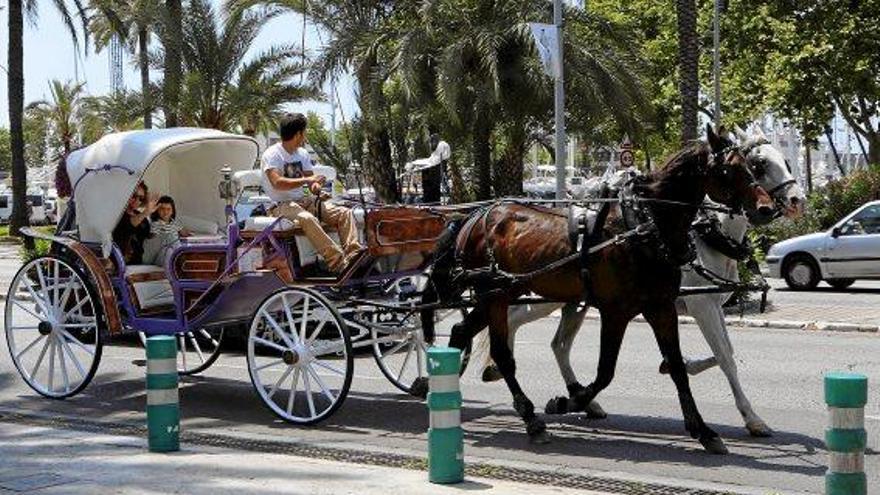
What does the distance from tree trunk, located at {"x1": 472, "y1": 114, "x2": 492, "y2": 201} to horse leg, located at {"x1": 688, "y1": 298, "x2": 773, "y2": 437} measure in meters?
18.8

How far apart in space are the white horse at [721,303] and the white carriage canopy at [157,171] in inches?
137

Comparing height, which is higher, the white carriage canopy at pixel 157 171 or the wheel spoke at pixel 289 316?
the white carriage canopy at pixel 157 171

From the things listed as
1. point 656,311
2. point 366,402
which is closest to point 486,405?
point 366,402

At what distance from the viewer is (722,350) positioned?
8.98 metres

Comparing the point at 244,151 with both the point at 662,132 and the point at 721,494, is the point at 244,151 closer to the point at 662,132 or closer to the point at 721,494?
the point at 721,494

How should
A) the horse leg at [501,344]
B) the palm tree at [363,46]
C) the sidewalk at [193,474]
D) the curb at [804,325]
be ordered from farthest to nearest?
the palm tree at [363,46]
the curb at [804,325]
the horse leg at [501,344]
the sidewalk at [193,474]

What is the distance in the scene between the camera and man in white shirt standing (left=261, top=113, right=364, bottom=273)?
1011cm

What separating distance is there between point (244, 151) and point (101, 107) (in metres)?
25.9

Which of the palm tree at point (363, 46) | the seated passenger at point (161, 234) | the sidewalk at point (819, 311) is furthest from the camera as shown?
the palm tree at point (363, 46)

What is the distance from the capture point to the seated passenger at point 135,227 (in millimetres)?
11516

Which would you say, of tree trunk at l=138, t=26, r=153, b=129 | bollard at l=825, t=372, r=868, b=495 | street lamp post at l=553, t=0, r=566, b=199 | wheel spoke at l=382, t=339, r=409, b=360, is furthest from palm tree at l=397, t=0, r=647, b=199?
bollard at l=825, t=372, r=868, b=495

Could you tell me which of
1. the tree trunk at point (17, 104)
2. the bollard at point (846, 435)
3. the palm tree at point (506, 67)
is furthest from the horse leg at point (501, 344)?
the tree trunk at point (17, 104)

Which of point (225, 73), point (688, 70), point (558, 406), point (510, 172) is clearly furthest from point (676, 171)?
point (225, 73)

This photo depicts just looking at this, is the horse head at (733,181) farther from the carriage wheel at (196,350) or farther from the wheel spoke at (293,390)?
the carriage wheel at (196,350)
